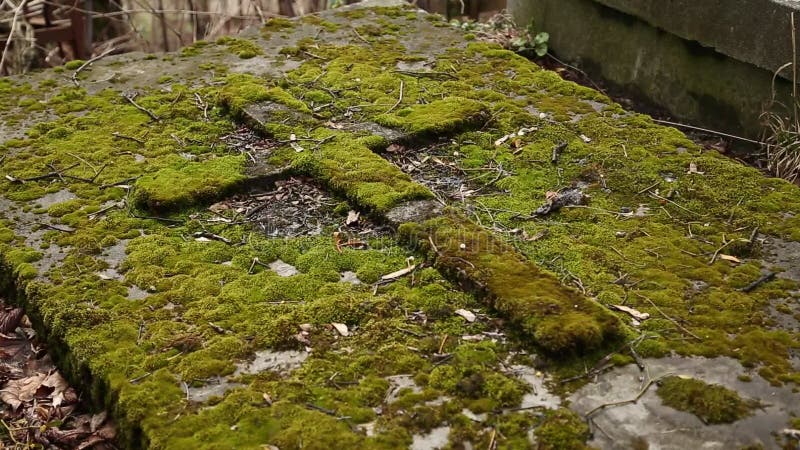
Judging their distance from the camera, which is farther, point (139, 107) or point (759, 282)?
point (139, 107)

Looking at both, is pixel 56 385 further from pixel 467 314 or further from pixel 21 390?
pixel 467 314

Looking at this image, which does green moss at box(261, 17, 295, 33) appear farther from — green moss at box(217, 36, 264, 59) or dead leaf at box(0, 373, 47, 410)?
dead leaf at box(0, 373, 47, 410)

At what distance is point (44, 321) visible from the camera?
3002 millimetres

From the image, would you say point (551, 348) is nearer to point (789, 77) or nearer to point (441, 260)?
point (441, 260)

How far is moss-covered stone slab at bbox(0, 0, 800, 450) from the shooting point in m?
2.55

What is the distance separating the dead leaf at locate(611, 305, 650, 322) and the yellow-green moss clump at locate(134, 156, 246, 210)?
1.81m

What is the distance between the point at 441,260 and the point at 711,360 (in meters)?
1.02

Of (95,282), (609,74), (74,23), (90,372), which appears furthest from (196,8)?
(90,372)

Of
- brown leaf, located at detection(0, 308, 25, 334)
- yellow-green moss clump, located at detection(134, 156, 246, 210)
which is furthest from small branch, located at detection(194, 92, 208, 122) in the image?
brown leaf, located at detection(0, 308, 25, 334)

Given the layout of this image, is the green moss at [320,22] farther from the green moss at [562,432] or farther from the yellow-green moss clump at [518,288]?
the green moss at [562,432]

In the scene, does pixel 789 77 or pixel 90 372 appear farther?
pixel 789 77

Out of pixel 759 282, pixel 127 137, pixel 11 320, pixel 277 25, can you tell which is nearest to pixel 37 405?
pixel 11 320

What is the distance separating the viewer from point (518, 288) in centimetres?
290

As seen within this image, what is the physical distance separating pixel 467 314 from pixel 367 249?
0.62 m
